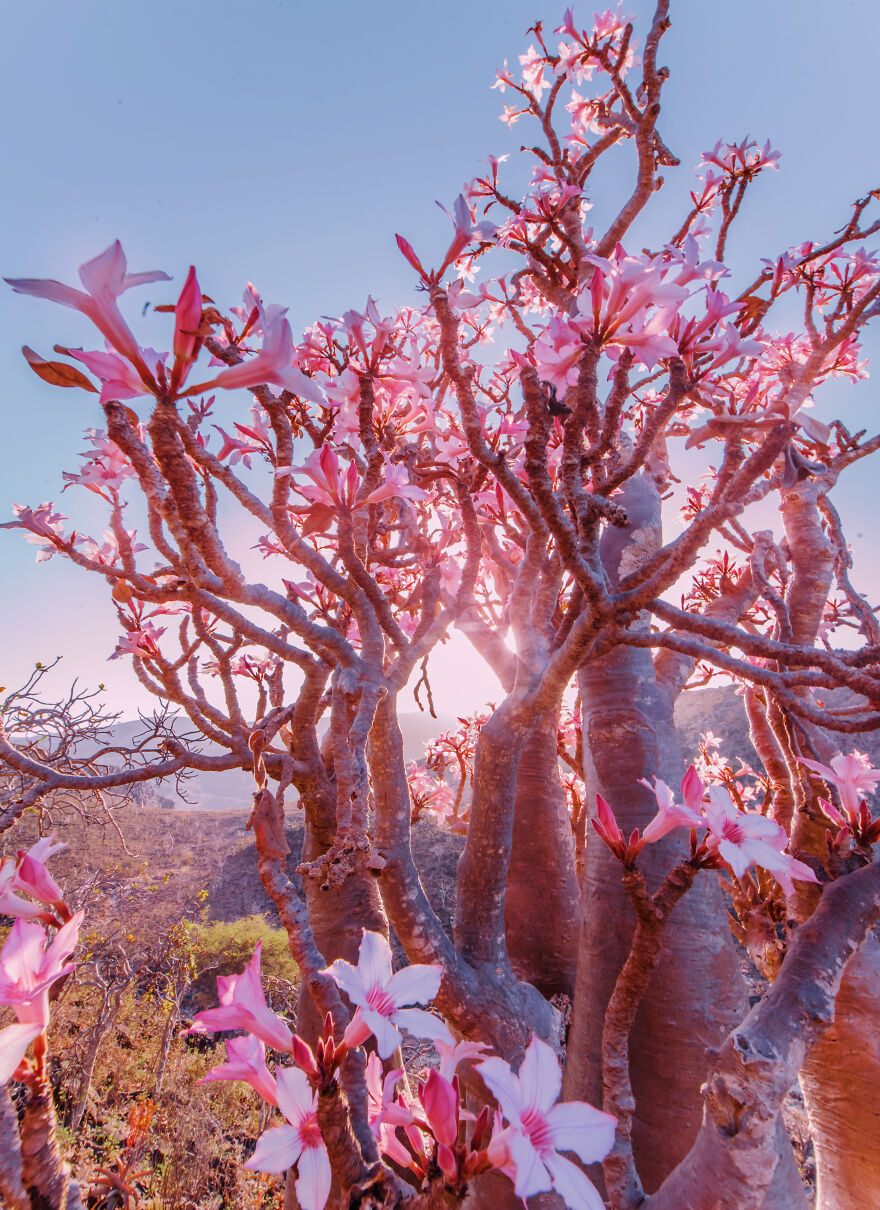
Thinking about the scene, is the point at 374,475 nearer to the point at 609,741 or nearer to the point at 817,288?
the point at 609,741

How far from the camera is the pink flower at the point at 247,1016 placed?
59cm

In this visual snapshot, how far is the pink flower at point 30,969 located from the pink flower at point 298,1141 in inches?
9.9

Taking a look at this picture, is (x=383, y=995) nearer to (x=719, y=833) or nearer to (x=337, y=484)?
(x=719, y=833)

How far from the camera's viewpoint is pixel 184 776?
277cm

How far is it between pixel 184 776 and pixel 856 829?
2.77 metres

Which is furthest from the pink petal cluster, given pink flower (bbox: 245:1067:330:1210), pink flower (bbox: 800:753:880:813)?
pink flower (bbox: 800:753:880:813)

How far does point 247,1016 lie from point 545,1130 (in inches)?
13.6

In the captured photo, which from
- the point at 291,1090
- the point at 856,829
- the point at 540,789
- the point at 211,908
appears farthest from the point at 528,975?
the point at 211,908

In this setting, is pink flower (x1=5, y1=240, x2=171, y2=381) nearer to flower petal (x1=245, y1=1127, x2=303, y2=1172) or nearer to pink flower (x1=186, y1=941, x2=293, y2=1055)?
pink flower (x1=186, y1=941, x2=293, y2=1055)

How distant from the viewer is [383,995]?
629mm

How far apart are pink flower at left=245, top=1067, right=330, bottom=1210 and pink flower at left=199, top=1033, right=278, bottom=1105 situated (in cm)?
2

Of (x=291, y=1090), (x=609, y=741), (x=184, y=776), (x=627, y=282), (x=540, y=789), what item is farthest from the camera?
(x=184, y=776)

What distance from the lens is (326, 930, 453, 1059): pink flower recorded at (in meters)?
0.56

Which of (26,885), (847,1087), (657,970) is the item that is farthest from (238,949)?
(26,885)
